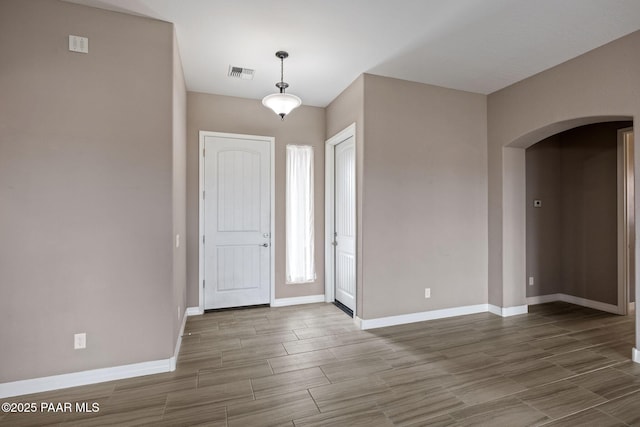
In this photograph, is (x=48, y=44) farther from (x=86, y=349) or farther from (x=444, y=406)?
(x=444, y=406)

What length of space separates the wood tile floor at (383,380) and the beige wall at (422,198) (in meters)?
0.54

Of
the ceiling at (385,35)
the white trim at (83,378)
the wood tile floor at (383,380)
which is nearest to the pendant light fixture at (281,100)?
the ceiling at (385,35)

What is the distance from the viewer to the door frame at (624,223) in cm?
406

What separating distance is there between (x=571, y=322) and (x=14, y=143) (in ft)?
19.4

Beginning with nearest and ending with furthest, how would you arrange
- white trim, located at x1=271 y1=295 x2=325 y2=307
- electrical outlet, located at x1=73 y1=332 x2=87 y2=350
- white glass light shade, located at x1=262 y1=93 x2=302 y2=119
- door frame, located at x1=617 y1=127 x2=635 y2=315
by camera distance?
1. electrical outlet, located at x1=73 y1=332 x2=87 y2=350
2. white glass light shade, located at x1=262 y1=93 x2=302 y2=119
3. door frame, located at x1=617 y1=127 x2=635 y2=315
4. white trim, located at x1=271 y1=295 x2=325 y2=307

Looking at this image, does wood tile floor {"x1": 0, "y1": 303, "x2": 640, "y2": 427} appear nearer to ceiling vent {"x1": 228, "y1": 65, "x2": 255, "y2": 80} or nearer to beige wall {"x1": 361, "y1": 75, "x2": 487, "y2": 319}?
beige wall {"x1": 361, "y1": 75, "x2": 487, "y2": 319}

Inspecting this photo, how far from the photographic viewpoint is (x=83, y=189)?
2535 mm

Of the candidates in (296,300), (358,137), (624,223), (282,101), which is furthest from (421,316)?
(282,101)

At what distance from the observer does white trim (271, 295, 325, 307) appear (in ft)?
15.1

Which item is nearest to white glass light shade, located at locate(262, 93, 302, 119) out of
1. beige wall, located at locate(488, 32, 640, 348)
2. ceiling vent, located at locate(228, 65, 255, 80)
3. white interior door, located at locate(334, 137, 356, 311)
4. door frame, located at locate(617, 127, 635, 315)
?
ceiling vent, located at locate(228, 65, 255, 80)

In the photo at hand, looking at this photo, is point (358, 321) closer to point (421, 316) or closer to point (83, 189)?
point (421, 316)

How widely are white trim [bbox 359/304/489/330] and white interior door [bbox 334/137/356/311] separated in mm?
363

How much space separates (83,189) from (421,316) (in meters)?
3.80

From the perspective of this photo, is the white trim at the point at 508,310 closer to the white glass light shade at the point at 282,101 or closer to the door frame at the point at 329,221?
the door frame at the point at 329,221
